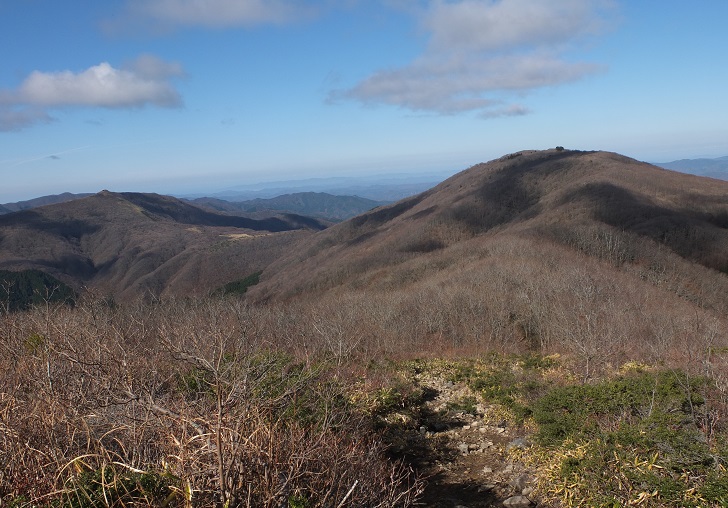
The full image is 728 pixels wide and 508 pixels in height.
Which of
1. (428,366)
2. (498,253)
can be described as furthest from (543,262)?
(428,366)

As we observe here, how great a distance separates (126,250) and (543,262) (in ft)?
454

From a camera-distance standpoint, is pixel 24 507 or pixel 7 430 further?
pixel 7 430

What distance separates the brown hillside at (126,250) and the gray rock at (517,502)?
102 meters

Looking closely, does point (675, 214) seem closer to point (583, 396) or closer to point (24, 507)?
point (583, 396)

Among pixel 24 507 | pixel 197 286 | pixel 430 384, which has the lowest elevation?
pixel 197 286

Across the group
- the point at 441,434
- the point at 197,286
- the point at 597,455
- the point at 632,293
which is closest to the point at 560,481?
the point at 597,455

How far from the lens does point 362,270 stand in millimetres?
74562

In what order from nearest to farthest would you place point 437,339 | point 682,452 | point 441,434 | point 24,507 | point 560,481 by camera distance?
1. point 24,507
2. point 682,452
3. point 560,481
4. point 441,434
5. point 437,339

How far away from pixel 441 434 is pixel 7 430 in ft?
28.8

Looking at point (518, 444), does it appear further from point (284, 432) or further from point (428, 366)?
point (428, 366)

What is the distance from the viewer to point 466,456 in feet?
33.4

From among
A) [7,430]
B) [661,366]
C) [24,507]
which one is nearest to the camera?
[24,507]

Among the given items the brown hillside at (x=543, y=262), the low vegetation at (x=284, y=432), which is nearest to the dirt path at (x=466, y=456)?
the low vegetation at (x=284, y=432)

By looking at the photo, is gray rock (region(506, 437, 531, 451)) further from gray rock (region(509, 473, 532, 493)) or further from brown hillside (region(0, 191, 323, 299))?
brown hillside (region(0, 191, 323, 299))
